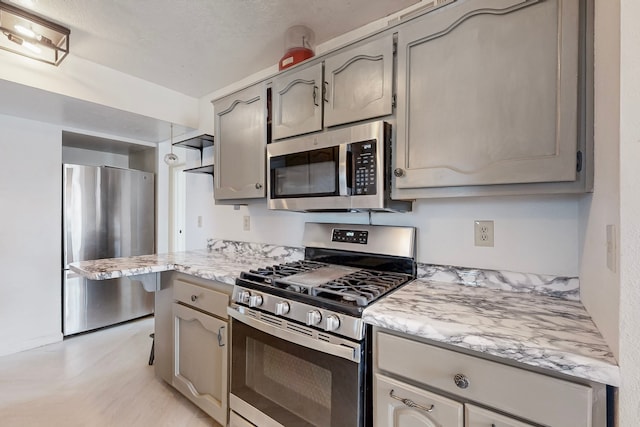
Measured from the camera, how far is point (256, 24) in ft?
5.84

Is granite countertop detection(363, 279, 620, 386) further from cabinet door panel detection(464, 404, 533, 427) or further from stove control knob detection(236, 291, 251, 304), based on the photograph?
stove control knob detection(236, 291, 251, 304)

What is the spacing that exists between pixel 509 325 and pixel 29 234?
3.66m

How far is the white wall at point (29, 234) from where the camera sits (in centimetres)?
255

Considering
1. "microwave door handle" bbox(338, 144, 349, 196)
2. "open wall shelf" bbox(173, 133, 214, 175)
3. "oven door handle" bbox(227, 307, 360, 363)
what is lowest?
"oven door handle" bbox(227, 307, 360, 363)

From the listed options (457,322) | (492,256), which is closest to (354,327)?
(457,322)

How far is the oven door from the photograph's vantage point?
107 centimetres

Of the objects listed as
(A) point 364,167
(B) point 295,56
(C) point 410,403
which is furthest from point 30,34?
(C) point 410,403

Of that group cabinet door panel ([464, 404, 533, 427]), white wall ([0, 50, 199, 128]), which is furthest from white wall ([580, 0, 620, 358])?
white wall ([0, 50, 199, 128])

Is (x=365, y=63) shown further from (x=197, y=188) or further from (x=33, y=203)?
(x=33, y=203)

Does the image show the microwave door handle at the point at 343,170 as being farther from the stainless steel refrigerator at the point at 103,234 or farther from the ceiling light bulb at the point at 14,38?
the stainless steel refrigerator at the point at 103,234

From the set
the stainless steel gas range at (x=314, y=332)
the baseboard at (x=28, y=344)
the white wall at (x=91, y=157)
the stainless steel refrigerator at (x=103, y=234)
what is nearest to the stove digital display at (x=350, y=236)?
the stainless steel gas range at (x=314, y=332)

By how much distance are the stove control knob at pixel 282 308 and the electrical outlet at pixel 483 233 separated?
36.4 inches

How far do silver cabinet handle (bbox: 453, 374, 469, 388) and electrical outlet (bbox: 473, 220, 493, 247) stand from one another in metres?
0.70

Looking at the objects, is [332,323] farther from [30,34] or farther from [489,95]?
[30,34]
